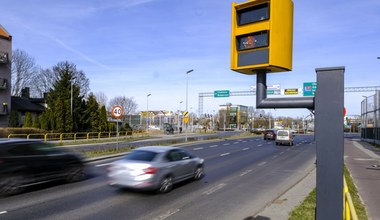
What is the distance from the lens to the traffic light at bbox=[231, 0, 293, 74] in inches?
127

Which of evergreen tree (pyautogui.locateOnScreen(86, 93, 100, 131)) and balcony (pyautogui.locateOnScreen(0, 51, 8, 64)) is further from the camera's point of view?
evergreen tree (pyautogui.locateOnScreen(86, 93, 100, 131))

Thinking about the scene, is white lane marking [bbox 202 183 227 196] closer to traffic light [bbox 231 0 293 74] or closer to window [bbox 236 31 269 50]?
traffic light [bbox 231 0 293 74]

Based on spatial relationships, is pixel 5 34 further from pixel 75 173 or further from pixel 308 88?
pixel 308 88

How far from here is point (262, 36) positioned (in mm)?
3338

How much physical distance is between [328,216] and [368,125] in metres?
50.6

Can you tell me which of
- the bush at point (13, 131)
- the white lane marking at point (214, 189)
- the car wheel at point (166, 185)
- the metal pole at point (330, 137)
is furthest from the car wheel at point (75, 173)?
the bush at point (13, 131)

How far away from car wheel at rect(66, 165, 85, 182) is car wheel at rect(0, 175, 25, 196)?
6.09 ft

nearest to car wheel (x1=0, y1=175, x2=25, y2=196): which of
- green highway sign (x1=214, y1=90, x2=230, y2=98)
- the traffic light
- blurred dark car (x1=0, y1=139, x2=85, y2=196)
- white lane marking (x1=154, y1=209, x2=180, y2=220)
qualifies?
blurred dark car (x1=0, y1=139, x2=85, y2=196)

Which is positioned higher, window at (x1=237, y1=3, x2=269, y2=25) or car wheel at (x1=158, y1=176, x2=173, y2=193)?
window at (x1=237, y1=3, x2=269, y2=25)

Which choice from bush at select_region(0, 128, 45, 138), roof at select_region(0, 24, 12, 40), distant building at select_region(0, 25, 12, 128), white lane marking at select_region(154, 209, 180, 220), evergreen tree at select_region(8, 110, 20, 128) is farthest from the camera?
evergreen tree at select_region(8, 110, 20, 128)

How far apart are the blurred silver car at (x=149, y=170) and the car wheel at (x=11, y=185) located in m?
2.53

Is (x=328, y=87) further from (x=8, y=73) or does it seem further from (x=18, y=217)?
(x=8, y=73)

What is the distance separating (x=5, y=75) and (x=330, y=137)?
45.8m

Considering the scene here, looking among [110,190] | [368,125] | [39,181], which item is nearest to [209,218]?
[110,190]
